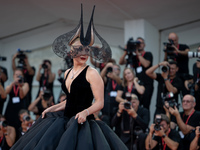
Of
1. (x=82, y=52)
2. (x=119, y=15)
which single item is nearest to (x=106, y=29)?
(x=119, y=15)

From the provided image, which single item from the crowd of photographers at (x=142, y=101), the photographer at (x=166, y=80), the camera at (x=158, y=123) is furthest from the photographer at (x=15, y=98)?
the camera at (x=158, y=123)

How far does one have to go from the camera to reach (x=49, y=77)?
6820 mm

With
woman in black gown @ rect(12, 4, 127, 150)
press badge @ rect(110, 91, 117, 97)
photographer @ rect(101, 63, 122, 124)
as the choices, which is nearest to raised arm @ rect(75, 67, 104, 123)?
woman in black gown @ rect(12, 4, 127, 150)

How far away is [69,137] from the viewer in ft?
8.20

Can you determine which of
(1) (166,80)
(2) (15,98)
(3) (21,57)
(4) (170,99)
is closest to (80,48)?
(4) (170,99)

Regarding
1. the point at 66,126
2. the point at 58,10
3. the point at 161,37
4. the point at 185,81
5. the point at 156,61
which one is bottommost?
the point at 66,126

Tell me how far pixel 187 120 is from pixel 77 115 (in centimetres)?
263

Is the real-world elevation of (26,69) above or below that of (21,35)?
below

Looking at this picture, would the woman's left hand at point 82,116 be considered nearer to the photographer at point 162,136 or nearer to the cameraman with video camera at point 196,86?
the photographer at point 162,136

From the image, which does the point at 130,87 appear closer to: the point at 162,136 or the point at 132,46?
the point at 132,46

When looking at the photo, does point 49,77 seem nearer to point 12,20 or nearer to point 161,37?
point 12,20

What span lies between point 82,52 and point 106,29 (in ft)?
15.5

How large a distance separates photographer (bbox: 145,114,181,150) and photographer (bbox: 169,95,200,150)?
11 cm

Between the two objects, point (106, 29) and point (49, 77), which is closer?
point (49, 77)
